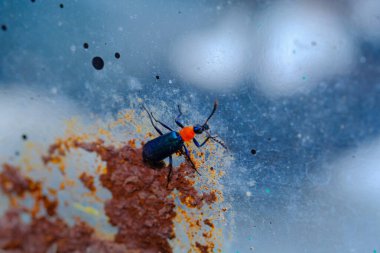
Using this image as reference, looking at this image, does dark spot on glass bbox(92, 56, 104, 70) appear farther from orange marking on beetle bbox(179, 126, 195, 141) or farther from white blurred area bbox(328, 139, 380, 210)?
white blurred area bbox(328, 139, 380, 210)

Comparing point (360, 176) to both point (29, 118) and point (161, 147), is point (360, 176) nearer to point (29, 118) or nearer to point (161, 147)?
point (161, 147)

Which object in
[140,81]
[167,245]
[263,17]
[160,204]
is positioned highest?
[263,17]

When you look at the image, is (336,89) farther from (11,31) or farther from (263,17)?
(11,31)

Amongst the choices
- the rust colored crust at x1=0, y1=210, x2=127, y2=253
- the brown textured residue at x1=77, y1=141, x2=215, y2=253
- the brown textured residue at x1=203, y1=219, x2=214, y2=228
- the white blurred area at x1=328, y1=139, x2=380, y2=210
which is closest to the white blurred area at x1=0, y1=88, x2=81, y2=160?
the brown textured residue at x1=77, y1=141, x2=215, y2=253

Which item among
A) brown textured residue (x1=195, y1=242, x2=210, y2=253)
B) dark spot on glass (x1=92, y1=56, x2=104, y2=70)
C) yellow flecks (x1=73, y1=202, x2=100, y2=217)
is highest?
dark spot on glass (x1=92, y1=56, x2=104, y2=70)

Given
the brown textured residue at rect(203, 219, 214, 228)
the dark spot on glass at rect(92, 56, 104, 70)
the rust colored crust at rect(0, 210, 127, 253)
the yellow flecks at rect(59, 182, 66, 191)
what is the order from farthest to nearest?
the brown textured residue at rect(203, 219, 214, 228) < the dark spot on glass at rect(92, 56, 104, 70) < the yellow flecks at rect(59, 182, 66, 191) < the rust colored crust at rect(0, 210, 127, 253)

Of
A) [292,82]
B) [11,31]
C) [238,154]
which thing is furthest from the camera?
[238,154]

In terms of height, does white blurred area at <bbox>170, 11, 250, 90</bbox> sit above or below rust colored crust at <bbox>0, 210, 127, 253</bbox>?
above

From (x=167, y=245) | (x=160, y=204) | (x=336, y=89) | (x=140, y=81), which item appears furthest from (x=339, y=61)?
(x=167, y=245)

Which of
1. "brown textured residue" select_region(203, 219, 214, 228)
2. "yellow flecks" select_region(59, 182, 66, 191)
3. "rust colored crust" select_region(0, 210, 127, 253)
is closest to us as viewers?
"rust colored crust" select_region(0, 210, 127, 253)
